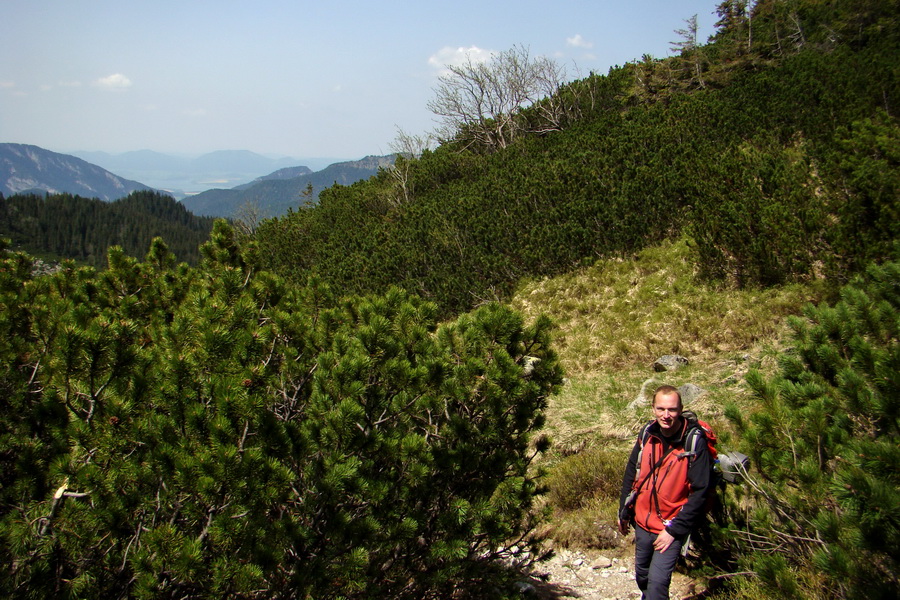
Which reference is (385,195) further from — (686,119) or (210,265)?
(210,265)

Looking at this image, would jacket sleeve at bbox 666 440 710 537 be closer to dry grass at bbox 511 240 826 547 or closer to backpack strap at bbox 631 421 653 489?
backpack strap at bbox 631 421 653 489

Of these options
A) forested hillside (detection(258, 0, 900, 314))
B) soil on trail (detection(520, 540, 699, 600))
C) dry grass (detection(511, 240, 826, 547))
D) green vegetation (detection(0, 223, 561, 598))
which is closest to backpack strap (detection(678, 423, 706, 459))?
green vegetation (detection(0, 223, 561, 598))

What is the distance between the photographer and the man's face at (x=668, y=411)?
2719mm

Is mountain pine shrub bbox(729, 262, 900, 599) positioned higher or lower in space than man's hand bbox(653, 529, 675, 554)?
higher

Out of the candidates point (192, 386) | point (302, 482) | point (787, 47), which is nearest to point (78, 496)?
point (192, 386)

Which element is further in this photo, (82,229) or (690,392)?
(82,229)

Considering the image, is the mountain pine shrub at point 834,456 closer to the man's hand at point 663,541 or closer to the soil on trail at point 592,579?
the man's hand at point 663,541

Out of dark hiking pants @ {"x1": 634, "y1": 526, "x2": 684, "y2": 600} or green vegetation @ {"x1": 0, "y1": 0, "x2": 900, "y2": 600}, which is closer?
green vegetation @ {"x1": 0, "y1": 0, "x2": 900, "y2": 600}

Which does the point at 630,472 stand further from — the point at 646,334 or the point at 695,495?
the point at 646,334

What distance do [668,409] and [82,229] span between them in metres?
137

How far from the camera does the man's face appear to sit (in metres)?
2.72

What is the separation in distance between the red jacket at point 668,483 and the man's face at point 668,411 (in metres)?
0.08

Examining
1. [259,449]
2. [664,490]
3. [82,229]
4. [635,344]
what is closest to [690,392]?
[635,344]

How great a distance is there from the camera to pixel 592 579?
3652 mm
